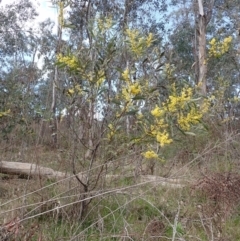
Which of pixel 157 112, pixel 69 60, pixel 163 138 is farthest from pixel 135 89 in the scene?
pixel 69 60

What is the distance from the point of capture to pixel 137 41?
2.64 meters

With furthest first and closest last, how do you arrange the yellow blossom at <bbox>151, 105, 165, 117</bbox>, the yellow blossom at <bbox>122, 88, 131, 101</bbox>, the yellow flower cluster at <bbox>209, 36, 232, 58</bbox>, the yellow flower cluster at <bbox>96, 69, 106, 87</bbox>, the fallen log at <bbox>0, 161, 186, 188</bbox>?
the yellow flower cluster at <bbox>209, 36, 232, 58</bbox> < the fallen log at <bbox>0, 161, 186, 188</bbox> < the yellow flower cluster at <bbox>96, 69, 106, 87</bbox> < the yellow blossom at <bbox>122, 88, 131, 101</bbox> < the yellow blossom at <bbox>151, 105, 165, 117</bbox>

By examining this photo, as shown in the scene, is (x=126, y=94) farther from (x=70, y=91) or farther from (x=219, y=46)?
(x=219, y=46)

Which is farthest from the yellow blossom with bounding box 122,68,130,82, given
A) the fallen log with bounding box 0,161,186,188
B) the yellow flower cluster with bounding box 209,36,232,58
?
the yellow flower cluster with bounding box 209,36,232,58

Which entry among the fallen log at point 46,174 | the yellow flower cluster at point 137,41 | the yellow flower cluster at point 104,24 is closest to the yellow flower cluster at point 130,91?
the yellow flower cluster at point 137,41

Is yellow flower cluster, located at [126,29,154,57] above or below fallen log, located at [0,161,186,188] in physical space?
above

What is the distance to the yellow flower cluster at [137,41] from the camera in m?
2.59

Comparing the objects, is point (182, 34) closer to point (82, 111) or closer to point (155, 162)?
point (155, 162)

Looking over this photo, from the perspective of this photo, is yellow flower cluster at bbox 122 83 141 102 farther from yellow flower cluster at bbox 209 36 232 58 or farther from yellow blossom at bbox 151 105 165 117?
yellow flower cluster at bbox 209 36 232 58

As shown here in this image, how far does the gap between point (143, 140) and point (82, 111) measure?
463 millimetres

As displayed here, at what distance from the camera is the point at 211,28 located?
1504 cm

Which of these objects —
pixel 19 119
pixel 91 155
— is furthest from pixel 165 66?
pixel 19 119

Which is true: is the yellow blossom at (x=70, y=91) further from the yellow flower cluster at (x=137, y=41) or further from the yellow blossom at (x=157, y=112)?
the yellow blossom at (x=157, y=112)

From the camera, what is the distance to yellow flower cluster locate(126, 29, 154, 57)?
2.59 meters
